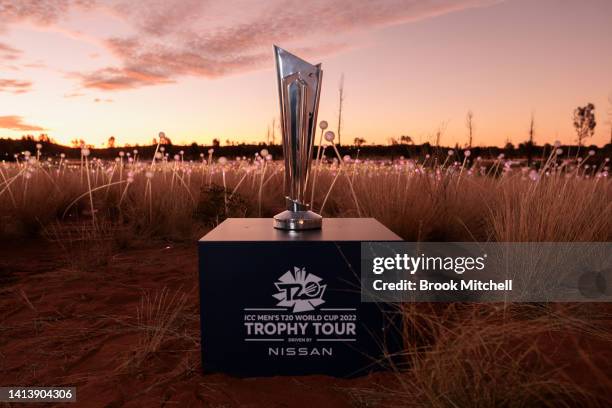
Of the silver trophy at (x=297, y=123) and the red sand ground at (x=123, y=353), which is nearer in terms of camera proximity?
the red sand ground at (x=123, y=353)

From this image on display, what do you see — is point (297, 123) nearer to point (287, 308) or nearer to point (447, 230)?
point (287, 308)

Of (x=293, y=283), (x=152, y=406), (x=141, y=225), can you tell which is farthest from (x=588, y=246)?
(x=141, y=225)

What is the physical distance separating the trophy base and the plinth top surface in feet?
0.13

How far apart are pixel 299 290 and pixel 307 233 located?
30 cm

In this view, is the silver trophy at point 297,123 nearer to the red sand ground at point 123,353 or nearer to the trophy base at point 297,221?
the trophy base at point 297,221

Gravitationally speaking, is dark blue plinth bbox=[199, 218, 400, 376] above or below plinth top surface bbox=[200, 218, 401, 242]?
below

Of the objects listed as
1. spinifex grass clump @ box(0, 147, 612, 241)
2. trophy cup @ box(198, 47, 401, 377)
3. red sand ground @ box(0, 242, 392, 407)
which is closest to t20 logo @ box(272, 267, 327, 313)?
trophy cup @ box(198, 47, 401, 377)

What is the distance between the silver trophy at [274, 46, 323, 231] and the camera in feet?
7.05

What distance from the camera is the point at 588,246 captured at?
3068 millimetres

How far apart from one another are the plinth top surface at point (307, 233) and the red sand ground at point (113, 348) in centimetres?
58

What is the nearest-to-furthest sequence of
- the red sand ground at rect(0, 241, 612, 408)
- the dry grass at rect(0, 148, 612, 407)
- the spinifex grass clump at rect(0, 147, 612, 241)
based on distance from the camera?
the dry grass at rect(0, 148, 612, 407) → the red sand ground at rect(0, 241, 612, 408) → the spinifex grass clump at rect(0, 147, 612, 241)

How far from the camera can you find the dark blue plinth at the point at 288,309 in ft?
6.26

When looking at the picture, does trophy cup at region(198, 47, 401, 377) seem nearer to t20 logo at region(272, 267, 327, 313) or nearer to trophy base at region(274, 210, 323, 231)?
t20 logo at region(272, 267, 327, 313)

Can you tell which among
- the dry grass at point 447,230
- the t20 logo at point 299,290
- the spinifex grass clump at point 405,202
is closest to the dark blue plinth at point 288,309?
the t20 logo at point 299,290
